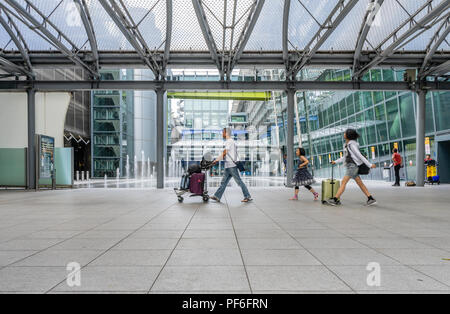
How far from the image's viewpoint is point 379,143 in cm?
2619

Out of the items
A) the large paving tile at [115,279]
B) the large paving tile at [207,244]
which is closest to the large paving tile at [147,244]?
the large paving tile at [207,244]

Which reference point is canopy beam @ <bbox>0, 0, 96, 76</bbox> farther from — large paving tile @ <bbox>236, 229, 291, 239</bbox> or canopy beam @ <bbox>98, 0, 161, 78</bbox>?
large paving tile @ <bbox>236, 229, 291, 239</bbox>

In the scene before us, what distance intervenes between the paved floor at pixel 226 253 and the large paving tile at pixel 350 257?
11mm

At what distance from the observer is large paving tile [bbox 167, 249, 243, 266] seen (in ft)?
11.9

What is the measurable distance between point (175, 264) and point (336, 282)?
1555 millimetres

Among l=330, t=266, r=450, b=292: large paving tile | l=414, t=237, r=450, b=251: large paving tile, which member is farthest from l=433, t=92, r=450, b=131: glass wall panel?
l=330, t=266, r=450, b=292: large paving tile

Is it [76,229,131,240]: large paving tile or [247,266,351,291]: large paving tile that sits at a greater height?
[76,229,131,240]: large paving tile

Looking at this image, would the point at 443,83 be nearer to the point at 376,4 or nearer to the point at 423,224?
the point at 376,4

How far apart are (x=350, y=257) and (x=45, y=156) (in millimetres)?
16021

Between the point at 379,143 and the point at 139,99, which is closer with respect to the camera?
the point at 379,143

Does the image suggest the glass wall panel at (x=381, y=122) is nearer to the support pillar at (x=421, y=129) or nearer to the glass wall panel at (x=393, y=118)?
the glass wall panel at (x=393, y=118)

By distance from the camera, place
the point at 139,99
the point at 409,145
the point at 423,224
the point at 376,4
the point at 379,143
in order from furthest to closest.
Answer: the point at 139,99
the point at 379,143
the point at 409,145
the point at 376,4
the point at 423,224
